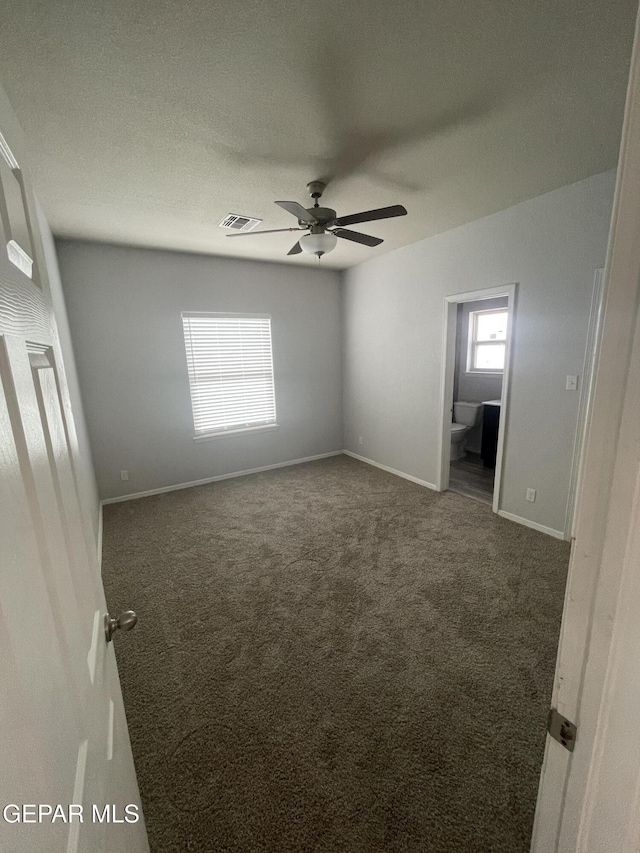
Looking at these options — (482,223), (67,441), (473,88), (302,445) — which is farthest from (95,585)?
(302,445)

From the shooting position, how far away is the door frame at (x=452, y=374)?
2.86m

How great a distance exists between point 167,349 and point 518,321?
3.46 metres

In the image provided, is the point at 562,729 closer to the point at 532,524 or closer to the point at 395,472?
the point at 532,524

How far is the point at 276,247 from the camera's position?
3.50 meters

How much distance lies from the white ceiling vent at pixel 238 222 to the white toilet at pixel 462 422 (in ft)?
10.8

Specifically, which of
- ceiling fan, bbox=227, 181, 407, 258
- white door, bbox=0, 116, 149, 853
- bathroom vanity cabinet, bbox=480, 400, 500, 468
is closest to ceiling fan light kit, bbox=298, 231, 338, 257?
ceiling fan, bbox=227, 181, 407, 258

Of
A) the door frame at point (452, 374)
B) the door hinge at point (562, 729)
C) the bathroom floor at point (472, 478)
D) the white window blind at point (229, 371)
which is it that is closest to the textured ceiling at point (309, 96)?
the door frame at point (452, 374)

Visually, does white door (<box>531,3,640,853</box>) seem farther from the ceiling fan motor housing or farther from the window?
the window

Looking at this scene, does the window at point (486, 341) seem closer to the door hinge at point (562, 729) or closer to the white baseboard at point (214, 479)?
the white baseboard at point (214, 479)

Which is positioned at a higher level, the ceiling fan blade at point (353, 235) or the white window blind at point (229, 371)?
the ceiling fan blade at point (353, 235)

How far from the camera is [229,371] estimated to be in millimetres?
4176

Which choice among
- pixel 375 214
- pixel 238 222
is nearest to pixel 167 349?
pixel 238 222

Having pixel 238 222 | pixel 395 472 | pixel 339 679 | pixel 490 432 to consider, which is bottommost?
pixel 339 679

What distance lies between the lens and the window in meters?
4.60
